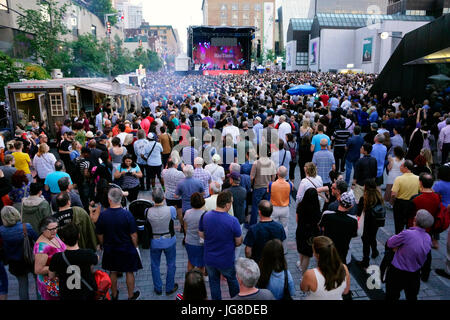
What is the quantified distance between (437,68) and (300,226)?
45.4ft

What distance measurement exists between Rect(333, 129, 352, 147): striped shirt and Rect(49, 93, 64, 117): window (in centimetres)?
1165

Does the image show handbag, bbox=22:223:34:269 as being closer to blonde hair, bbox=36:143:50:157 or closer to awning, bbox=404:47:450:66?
blonde hair, bbox=36:143:50:157

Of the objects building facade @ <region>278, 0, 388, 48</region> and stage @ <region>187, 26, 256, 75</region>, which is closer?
stage @ <region>187, 26, 256, 75</region>

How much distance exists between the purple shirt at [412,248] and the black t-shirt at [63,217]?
12.8 ft

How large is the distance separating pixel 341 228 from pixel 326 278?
1323 mm

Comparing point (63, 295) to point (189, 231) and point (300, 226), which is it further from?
point (300, 226)

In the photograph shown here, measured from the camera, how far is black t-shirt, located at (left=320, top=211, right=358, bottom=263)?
4.05m

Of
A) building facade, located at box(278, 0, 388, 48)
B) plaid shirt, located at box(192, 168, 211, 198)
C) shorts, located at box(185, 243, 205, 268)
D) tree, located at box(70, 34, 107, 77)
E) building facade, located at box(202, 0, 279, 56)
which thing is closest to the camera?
shorts, located at box(185, 243, 205, 268)

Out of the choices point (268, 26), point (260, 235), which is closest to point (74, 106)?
point (260, 235)

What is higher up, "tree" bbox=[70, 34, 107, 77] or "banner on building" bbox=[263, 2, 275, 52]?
"banner on building" bbox=[263, 2, 275, 52]

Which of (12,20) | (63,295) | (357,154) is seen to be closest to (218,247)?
(63,295)

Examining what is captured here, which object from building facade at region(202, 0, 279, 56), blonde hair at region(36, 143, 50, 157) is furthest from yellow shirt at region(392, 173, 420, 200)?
building facade at region(202, 0, 279, 56)

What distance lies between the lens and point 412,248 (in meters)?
3.73

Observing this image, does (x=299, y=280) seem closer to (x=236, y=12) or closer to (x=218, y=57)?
(x=218, y=57)
